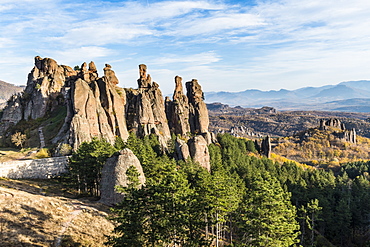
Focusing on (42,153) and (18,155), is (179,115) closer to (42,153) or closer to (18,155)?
(42,153)

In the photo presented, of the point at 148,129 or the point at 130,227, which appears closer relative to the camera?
the point at 130,227

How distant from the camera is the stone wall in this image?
57531 mm

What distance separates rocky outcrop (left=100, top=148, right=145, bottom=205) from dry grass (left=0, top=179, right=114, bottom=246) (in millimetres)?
2759

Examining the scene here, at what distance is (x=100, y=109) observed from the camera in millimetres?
84812

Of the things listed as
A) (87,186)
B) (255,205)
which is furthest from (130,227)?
(87,186)

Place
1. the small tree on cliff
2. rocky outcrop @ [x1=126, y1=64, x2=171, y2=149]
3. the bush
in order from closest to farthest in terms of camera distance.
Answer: the bush → the small tree on cliff → rocky outcrop @ [x1=126, y1=64, x2=171, y2=149]

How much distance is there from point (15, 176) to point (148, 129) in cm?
5086

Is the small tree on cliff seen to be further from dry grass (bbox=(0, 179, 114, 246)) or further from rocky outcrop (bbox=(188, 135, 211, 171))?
rocky outcrop (bbox=(188, 135, 211, 171))

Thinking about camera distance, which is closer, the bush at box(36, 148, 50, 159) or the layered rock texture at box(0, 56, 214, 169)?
the bush at box(36, 148, 50, 159)

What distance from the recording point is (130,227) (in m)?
27.5

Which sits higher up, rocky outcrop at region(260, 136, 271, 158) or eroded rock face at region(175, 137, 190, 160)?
eroded rock face at region(175, 137, 190, 160)

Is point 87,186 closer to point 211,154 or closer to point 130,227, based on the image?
point 130,227

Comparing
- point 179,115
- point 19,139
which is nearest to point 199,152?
point 179,115

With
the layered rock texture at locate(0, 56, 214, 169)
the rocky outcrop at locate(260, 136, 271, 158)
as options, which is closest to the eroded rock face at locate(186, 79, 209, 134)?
the layered rock texture at locate(0, 56, 214, 169)
